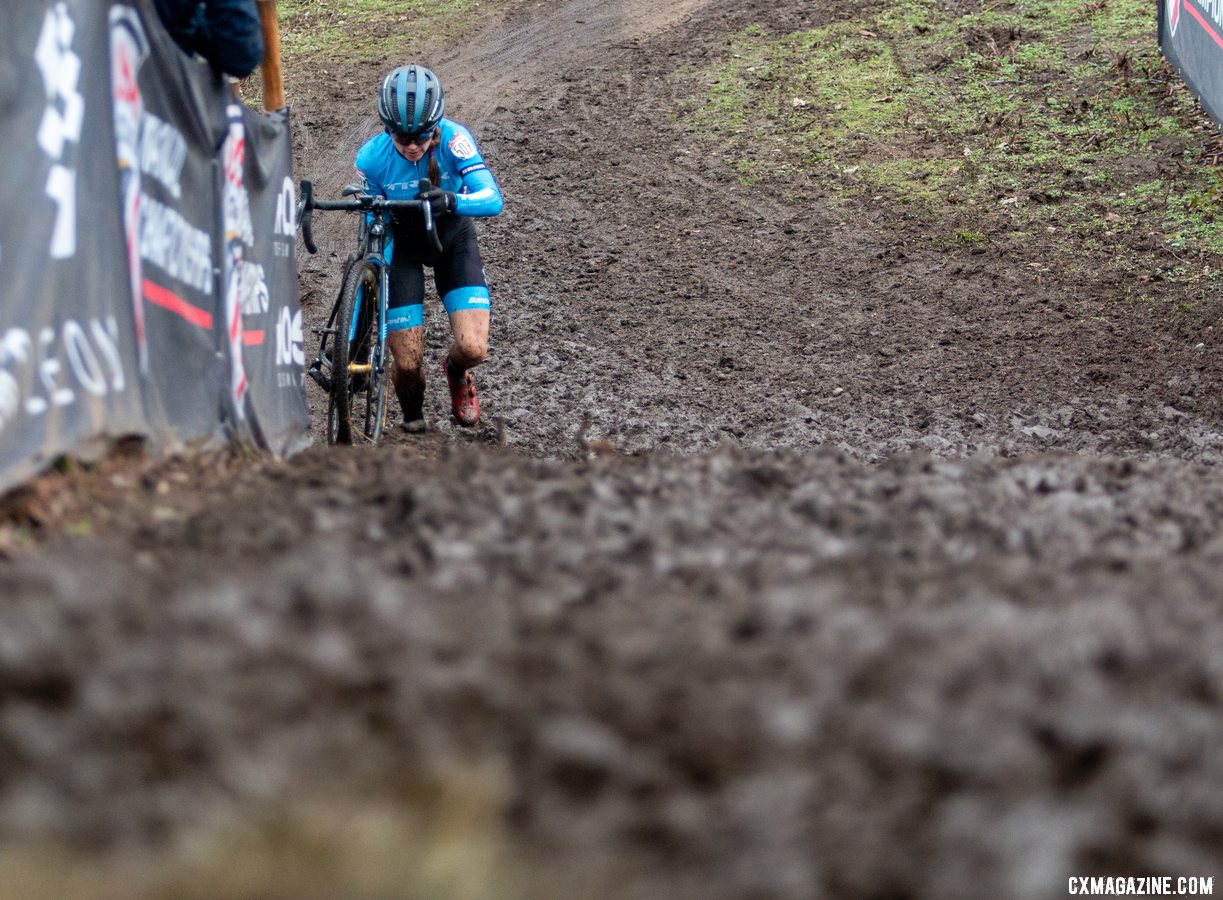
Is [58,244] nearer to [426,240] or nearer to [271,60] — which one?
[271,60]

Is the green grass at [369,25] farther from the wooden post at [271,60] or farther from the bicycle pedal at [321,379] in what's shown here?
the bicycle pedal at [321,379]

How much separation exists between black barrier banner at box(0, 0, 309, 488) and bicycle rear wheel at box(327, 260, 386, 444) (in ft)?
3.61

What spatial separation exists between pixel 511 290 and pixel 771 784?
9149 millimetres

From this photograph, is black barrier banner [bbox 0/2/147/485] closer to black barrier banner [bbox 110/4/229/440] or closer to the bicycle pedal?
black barrier banner [bbox 110/4/229/440]

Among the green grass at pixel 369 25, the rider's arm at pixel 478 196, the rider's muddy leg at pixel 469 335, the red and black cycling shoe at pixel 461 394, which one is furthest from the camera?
the green grass at pixel 369 25

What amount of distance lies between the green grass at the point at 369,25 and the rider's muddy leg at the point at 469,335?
32.3 feet

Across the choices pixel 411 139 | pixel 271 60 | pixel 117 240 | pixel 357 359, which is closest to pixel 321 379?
pixel 357 359

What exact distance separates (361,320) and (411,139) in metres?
1.25

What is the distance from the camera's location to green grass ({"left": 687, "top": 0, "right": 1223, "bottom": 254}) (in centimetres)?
1141

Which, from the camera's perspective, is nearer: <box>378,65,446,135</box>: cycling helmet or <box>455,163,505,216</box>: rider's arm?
<box>378,65,446,135</box>: cycling helmet

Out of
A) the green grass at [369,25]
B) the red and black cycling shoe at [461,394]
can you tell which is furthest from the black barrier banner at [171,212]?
the green grass at [369,25]

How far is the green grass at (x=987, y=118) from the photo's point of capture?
1141cm

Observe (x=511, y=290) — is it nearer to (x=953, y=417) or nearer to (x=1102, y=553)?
(x=953, y=417)

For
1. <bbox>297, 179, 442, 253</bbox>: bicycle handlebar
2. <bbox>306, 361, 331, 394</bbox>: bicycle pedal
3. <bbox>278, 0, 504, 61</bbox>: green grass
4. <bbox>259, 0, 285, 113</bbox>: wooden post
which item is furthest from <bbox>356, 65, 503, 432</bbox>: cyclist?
<bbox>278, 0, 504, 61</bbox>: green grass
